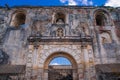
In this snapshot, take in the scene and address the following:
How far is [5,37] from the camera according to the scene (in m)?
11.7

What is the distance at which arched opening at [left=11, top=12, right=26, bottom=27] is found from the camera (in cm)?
1283

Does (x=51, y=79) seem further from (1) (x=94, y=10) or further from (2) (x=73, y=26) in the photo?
(1) (x=94, y=10)

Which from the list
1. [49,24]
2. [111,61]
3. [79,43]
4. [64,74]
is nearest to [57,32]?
[49,24]

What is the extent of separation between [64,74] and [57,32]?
598 cm

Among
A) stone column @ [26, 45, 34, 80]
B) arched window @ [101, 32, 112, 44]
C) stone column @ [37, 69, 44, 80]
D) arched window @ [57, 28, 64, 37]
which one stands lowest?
stone column @ [37, 69, 44, 80]

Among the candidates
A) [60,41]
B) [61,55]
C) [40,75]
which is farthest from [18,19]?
[40,75]

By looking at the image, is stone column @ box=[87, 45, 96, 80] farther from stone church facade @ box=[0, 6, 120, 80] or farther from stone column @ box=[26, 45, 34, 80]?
stone column @ box=[26, 45, 34, 80]

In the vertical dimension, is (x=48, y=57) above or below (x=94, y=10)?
below

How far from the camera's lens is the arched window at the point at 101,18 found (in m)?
12.9

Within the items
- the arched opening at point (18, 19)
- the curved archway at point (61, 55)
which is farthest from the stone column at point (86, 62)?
the arched opening at point (18, 19)

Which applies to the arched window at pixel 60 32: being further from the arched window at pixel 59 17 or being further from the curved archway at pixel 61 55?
the curved archway at pixel 61 55

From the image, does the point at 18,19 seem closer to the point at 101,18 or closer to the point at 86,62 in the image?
the point at 86,62

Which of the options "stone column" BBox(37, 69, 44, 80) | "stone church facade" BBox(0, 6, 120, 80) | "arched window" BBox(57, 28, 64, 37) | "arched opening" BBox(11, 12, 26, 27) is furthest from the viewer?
"arched opening" BBox(11, 12, 26, 27)

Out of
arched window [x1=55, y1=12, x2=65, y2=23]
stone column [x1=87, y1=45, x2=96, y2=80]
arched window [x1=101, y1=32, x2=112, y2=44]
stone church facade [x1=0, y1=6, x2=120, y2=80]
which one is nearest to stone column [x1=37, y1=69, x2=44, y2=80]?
stone church facade [x1=0, y1=6, x2=120, y2=80]
